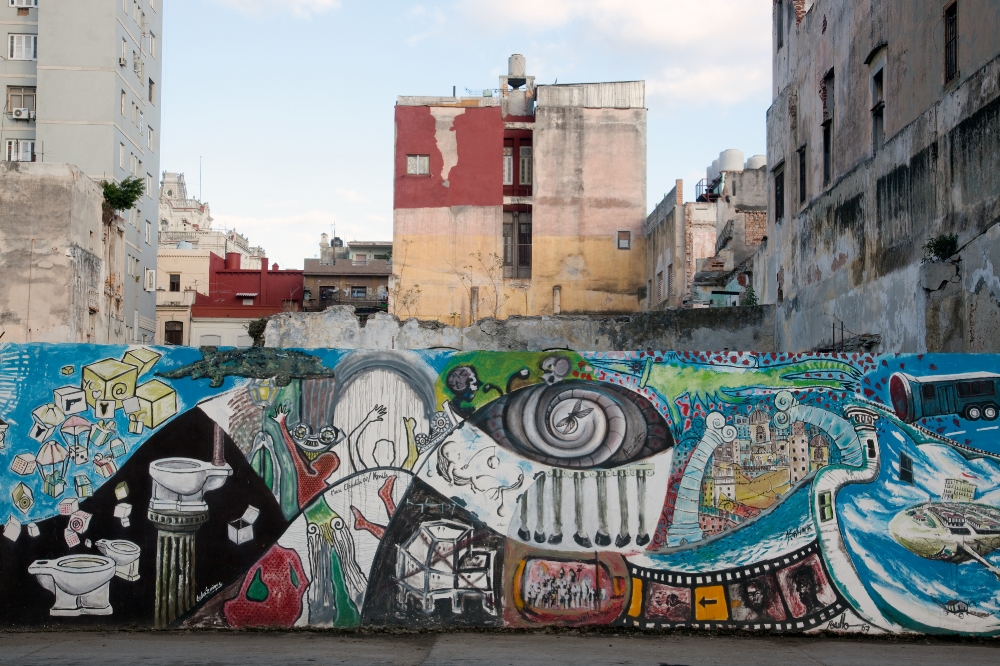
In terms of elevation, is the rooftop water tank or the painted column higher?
the rooftop water tank

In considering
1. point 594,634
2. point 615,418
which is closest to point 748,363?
point 615,418

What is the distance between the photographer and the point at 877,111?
14.2 meters

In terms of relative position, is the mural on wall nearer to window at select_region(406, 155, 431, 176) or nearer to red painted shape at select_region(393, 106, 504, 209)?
red painted shape at select_region(393, 106, 504, 209)

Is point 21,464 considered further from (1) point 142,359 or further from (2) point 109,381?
(1) point 142,359

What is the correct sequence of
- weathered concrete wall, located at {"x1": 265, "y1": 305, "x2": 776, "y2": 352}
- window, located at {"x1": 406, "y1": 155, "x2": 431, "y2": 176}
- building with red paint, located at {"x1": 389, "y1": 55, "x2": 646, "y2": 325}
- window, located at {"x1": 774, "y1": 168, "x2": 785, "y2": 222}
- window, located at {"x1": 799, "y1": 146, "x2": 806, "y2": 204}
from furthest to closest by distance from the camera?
A: window, located at {"x1": 406, "y1": 155, "x2": 431, "y2": 176}, building with red paint, located at {"x1": 389, "y1": 55, "x2": 646, "y2": 325}, weathered concrete wall, located at {"x1": 265, "y1": 305, "x2": 776, "y2": 352}, window, located at {"x1": 774, "y1": 168, "x2": 785, "y2": 222}, window, located at {"x1": 799, "y1": 146, "x2": 806, "y2": 204}

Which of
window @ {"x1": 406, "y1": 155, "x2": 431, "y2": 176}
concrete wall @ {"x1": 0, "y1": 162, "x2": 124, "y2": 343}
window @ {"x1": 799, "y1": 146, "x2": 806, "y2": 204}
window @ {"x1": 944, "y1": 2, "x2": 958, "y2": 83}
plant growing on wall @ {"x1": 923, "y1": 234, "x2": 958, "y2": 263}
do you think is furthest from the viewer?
window @ {"x1": 406, "y1": 155, "x2": 431, "y2": 176}

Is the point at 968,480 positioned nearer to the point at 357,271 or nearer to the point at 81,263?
the point at 81,263

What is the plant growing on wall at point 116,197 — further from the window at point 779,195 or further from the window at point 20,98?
the window at point 779,195

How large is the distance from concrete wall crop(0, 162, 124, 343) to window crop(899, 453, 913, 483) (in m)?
28.1

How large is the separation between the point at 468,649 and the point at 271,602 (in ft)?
5.34

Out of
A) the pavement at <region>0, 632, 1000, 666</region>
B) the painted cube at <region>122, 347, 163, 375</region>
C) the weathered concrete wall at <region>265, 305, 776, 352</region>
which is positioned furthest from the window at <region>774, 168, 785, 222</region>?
the painted cube at <region>122, 347, 163, 375</region>

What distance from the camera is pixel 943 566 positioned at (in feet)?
25.0

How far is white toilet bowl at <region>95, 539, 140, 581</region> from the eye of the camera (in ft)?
25.4

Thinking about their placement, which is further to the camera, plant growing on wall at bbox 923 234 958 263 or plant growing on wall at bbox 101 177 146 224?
plant growing on wall at bbox 101 177 146 224
